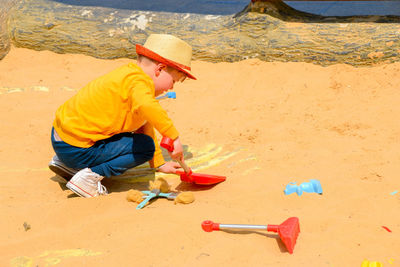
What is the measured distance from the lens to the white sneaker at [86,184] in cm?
251

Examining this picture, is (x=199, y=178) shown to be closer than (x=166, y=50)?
No

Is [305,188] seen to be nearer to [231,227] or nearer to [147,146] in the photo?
[231,227]

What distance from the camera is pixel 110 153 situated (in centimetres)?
261

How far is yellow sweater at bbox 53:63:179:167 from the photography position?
2.39 m

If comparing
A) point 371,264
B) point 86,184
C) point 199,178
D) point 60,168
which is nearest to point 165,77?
point 199,178

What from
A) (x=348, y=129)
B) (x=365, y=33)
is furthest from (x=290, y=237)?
(x=365, y=33)

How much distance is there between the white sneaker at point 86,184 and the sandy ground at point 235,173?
10 centimetres

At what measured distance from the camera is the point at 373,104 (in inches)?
144

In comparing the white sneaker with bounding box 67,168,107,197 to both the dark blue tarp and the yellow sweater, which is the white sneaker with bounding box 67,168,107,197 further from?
the dark blue tarp

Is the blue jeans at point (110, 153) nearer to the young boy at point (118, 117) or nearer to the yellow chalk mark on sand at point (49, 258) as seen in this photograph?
the young boy at point (118, 117)

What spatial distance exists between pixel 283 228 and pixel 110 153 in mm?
1144

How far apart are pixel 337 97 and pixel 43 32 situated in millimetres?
3299

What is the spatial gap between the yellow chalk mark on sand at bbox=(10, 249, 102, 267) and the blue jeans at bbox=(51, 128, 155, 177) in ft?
2.41

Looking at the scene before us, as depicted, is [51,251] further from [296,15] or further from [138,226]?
[296,15]
